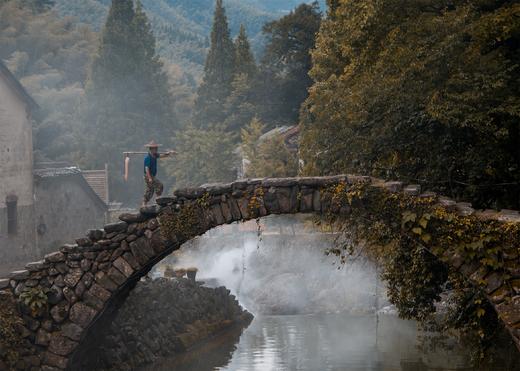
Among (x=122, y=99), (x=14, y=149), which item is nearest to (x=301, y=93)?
(x=122, y=99)

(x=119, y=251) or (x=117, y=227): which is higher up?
(x=117, y=227)

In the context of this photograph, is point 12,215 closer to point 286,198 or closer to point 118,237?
point 118,237

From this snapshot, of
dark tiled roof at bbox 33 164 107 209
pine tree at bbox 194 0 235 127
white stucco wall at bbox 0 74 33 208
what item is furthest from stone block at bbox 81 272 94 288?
pine tree at bbox 194 0 235 127

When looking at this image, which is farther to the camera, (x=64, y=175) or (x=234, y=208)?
(x=64, y=175)

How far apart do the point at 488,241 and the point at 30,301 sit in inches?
354

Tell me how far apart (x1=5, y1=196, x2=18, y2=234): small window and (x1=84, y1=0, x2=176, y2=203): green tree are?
1387 inches

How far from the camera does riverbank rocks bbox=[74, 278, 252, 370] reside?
24766 mm

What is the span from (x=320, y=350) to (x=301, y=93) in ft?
124

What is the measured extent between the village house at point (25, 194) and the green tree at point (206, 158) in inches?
908

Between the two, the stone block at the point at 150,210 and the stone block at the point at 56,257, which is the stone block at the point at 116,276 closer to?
the stone block at the point at 56,257

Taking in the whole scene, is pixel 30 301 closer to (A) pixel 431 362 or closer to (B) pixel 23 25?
(A) pixel 431 362

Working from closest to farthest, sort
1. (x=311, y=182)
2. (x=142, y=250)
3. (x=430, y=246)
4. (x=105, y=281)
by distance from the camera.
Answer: (x=430, y=246) → (x=311, y=182) → (x=142, y=250) → (x=105, y=281)

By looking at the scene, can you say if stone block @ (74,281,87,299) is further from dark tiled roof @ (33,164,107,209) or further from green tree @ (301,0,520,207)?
dark tiled roof @ (33,164,107,209)

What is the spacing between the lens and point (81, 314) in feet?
68.1
